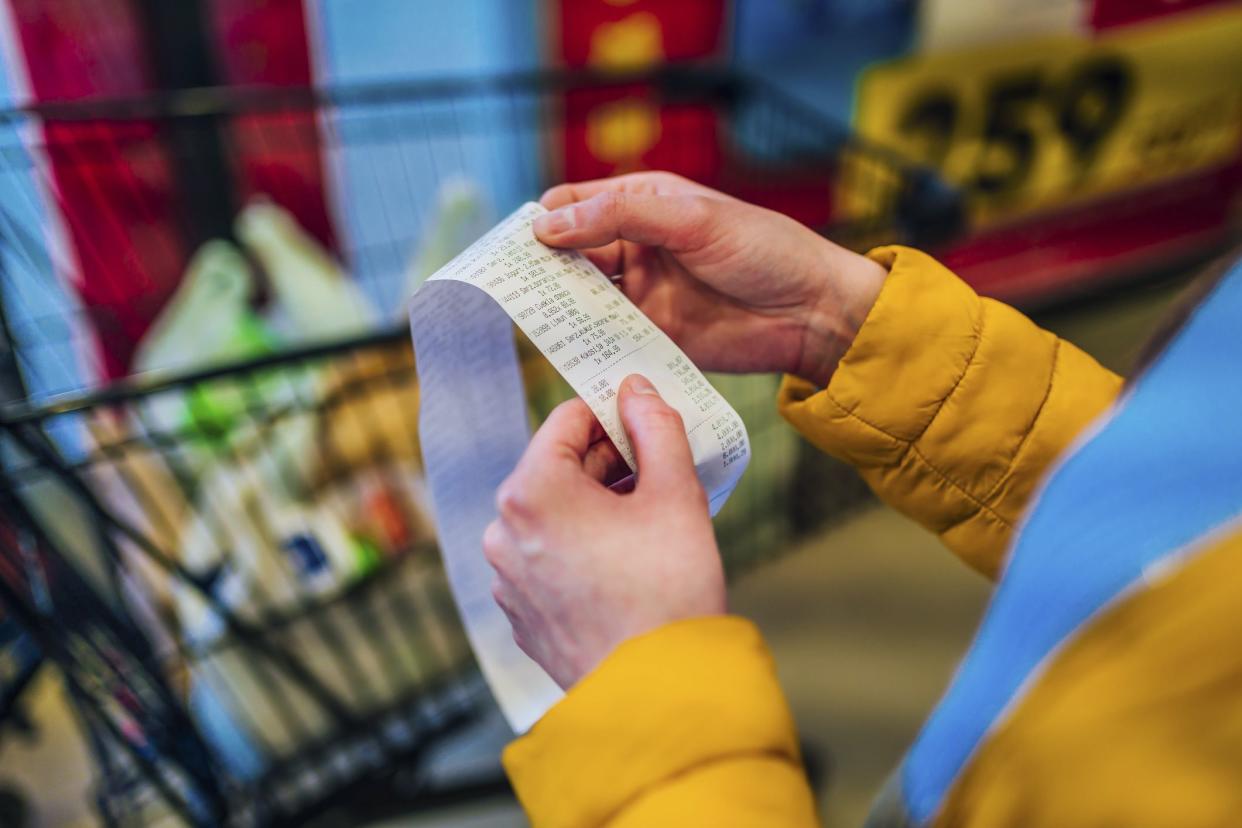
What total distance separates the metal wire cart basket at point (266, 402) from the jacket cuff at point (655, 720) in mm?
593

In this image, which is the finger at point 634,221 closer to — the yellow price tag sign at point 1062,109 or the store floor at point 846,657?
the store floor at point 846,657

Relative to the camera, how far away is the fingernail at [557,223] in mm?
559

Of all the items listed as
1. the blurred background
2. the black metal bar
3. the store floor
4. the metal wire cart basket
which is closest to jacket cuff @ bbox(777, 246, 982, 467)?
the blurred background

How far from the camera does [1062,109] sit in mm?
2285

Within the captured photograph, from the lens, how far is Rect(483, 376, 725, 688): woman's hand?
41 centimetres

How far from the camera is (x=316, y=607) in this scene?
122 cm

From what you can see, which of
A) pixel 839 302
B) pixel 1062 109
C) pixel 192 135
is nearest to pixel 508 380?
pixel 839 302

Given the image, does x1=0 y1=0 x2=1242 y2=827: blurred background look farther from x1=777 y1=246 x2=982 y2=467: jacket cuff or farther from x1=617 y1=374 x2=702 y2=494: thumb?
x1=617 y1=374 x2=702 y2=494: thumb

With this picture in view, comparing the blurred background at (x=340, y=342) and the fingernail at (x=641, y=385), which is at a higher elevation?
the fingernail at (x=641, y=385)

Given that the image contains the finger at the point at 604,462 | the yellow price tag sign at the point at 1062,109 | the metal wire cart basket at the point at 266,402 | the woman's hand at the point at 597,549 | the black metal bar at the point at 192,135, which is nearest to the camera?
the woman's hand at the point at 597,549

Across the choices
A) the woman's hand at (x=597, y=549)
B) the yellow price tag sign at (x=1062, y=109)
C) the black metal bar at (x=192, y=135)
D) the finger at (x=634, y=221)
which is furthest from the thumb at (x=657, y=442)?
the yellow price tag sign at (x=1062, y=109)

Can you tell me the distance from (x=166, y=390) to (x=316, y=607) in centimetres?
55

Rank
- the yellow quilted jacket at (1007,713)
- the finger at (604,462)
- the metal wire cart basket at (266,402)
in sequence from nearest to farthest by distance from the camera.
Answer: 1. the yellow quilted jacket at (1007,713)
2. the finger at (604,462)
3. the metal wire cart basket at (266,402)

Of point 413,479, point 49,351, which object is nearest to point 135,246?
point 49,351
